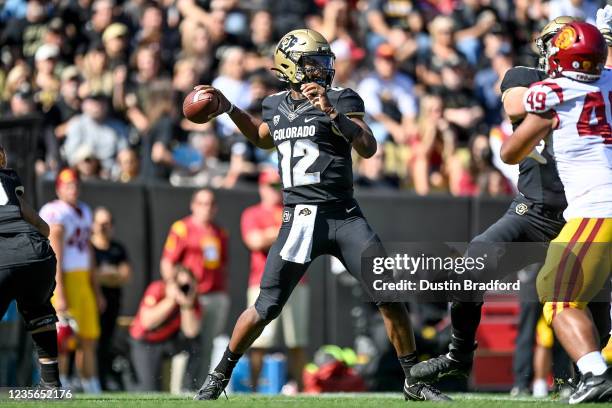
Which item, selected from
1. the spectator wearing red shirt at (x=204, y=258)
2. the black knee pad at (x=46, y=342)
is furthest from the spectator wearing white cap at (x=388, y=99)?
the black knee pad at (x=46, y=342)

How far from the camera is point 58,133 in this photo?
1277 centimetres

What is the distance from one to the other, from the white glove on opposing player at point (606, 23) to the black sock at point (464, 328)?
1.80 m

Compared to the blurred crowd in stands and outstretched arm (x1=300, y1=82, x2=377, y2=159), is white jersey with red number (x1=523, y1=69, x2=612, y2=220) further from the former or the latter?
the blurred crowd in stands

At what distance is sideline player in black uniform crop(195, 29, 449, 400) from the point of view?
7.48 meters

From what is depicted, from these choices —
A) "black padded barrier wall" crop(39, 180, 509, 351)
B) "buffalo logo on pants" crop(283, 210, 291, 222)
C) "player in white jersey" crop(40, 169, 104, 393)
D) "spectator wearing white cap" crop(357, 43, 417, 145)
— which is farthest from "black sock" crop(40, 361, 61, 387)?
"spectator wearing white cap" crop(357, 43, 417, 145)

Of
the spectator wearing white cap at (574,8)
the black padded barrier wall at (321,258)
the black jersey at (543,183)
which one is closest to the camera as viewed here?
the black jersey at (543,183)

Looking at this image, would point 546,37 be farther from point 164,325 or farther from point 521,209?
point 164,325

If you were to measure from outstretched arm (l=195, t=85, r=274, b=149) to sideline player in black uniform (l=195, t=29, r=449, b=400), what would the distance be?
240 millimetres

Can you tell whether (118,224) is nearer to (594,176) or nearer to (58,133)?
(58,133)

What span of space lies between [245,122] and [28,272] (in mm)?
1606

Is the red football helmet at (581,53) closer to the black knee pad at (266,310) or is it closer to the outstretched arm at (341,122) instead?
the outstretched arm at (341,122)

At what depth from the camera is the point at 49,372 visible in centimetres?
784

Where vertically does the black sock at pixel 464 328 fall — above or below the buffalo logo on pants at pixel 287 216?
below

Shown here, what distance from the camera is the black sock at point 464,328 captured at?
24.9 feet
